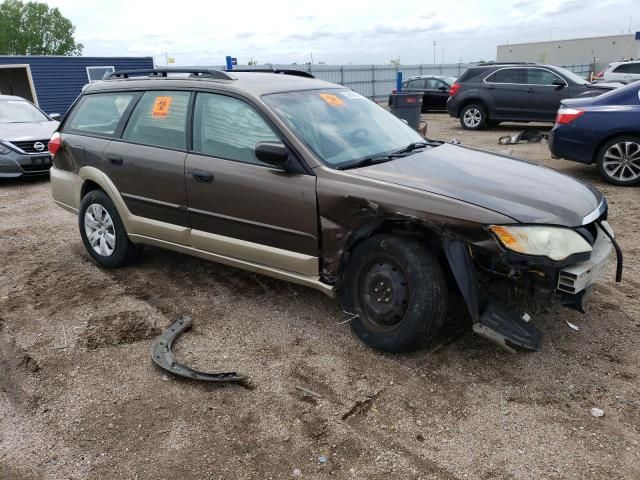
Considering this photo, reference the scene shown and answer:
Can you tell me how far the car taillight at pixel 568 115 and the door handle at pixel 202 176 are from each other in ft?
18.9

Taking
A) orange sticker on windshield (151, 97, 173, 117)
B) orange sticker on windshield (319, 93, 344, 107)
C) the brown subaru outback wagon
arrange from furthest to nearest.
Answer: orange sticker on windshield (151, 97, 173, 117) → orange sticker on windshield (319, 93, 344, 107) → the brown subaru outback wagon

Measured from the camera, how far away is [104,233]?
4.96 metres

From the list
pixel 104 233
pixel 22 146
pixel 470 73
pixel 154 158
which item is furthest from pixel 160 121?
pixel 470 73

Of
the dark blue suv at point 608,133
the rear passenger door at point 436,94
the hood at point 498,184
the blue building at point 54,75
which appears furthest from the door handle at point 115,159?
the blue building at point 54,75

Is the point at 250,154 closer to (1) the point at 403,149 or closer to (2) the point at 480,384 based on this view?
(1) the point at 403,149

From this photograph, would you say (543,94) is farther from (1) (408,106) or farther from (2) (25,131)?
(2) (25,131)

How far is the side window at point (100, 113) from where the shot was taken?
4.70m

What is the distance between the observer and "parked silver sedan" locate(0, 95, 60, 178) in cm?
925

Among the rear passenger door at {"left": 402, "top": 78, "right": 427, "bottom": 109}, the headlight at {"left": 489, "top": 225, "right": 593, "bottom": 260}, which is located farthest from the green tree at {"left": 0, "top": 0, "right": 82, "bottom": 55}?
the headlight at {"left": 489, "top": 225, "right": 593, "bottom": 260}

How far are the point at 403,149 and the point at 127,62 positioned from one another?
2109 cm

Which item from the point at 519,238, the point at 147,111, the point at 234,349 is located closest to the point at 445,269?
the point at 519,238

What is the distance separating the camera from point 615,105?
288 inches

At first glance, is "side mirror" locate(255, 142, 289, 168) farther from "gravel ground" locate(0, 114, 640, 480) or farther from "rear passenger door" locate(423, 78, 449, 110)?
"rear passenger door" locate(423, 78, 449, 110)

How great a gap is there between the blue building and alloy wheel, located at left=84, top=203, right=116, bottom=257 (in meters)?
17.5
